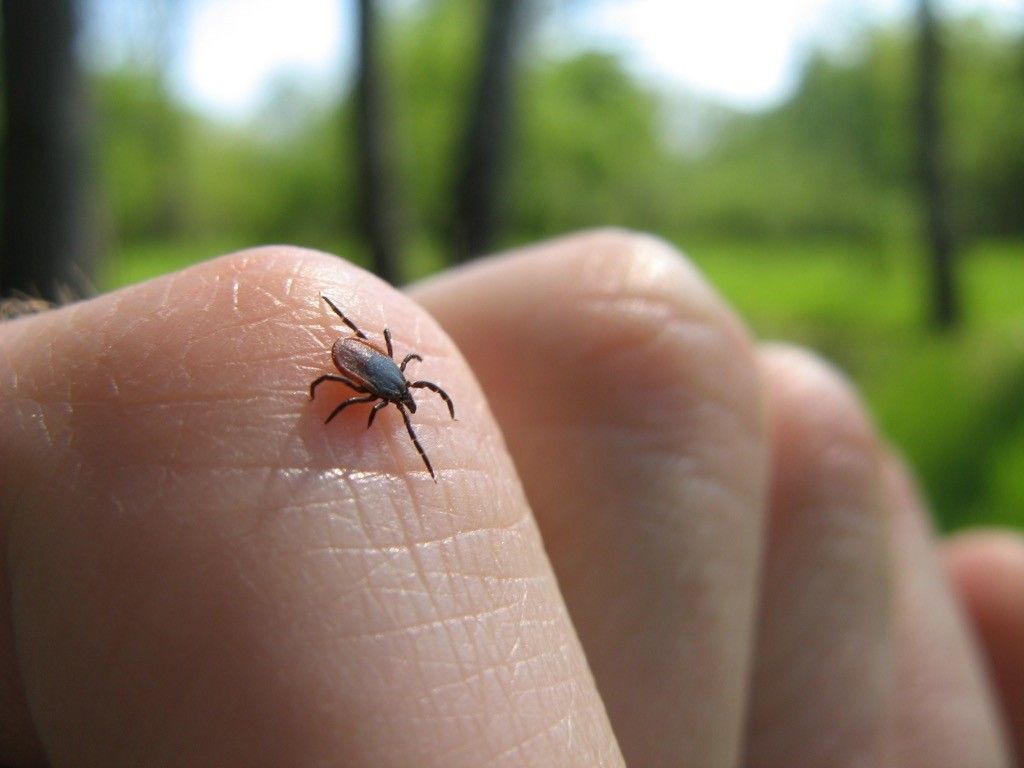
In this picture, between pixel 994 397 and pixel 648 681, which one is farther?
pixel 994 397

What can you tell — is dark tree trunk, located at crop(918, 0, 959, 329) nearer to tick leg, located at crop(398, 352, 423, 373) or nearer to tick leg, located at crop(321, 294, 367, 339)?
tick leg, located at crop(398, 352, 423, 373)

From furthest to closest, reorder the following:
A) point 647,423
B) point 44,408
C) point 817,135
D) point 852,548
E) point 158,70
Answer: point 158,70 < point 817,135 < point 852,548 < point 647,423 < point 44,408

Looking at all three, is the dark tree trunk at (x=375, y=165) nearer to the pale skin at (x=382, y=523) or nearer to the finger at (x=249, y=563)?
the pale skin at (x=382, y=523)

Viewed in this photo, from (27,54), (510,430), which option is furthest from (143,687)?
(27,54)

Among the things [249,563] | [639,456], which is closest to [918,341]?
[639,456]

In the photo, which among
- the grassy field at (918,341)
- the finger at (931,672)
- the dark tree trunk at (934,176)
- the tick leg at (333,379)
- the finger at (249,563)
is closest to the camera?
the finger at (249,563)

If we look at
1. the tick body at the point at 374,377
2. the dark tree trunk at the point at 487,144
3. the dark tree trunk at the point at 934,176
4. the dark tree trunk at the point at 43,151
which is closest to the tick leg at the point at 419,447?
the tick body at the point at 374,377

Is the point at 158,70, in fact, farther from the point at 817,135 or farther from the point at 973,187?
the point at 973,187
